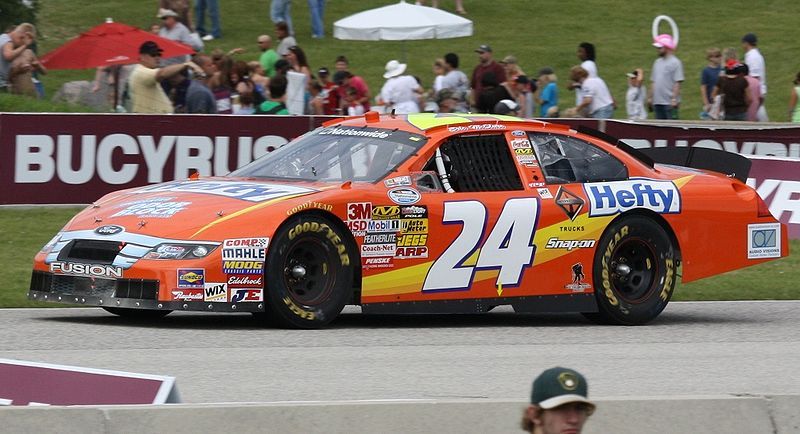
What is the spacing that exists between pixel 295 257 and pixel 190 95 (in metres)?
7.89

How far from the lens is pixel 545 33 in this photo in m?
32.9

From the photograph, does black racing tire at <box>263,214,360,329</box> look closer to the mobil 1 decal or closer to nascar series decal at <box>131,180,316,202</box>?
nascar series decal at <box>131,180,316,202</box>

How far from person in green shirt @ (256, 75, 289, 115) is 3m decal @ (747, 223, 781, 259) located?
7.13 meters

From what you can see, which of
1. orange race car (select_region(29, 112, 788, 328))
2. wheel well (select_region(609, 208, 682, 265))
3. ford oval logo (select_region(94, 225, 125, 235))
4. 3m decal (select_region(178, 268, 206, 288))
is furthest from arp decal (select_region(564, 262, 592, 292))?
ford oval logo (select_region(94, 225, 125, 235))

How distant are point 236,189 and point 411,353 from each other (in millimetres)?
1750

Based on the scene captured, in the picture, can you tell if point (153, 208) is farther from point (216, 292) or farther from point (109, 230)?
point (216, 292)

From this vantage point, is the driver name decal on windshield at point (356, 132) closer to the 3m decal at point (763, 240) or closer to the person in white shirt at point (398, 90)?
the 3m decal at point (763, 240)

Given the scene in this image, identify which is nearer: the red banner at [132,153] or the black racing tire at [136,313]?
the black racing tire at [136,313]

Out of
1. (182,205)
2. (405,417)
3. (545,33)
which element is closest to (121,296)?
(182,205)

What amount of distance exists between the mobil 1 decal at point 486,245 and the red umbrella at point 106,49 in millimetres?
9046

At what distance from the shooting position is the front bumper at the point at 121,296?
31.6 feet

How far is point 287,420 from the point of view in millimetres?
6449

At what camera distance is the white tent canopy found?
2270 centimetres

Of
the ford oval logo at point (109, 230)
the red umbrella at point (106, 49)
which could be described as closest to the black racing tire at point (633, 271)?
the ford oval logo at point (109, 230)
